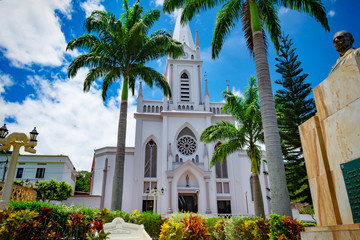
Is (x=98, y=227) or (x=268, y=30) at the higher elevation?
(x=268, y=30)

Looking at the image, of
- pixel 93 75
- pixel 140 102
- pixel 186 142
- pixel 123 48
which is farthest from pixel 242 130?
pixel 140 102

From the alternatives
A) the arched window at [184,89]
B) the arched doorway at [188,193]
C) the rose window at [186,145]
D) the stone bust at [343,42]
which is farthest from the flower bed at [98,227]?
the arched window at [184,89]

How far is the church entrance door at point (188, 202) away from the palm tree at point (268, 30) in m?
16.6

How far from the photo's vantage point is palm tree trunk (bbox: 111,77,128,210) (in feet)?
37.5

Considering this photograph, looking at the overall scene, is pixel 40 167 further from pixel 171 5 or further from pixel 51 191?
pixel 171 5

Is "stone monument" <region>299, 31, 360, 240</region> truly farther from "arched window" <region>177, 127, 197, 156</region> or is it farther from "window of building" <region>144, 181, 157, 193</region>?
"arched window" <region>177, 127, 197, 156</region>

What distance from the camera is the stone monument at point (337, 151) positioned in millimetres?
3520

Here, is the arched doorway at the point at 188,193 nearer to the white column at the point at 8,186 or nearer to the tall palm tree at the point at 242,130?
the tall palm tree at the point at 242,130

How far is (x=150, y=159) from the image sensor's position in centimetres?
2502

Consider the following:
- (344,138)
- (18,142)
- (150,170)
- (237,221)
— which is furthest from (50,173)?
(344,138)

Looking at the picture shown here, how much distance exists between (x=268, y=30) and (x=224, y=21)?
192 cm

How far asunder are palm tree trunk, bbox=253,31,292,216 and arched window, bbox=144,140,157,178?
1813cm

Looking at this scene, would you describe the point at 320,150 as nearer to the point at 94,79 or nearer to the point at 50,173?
the point at 94,79

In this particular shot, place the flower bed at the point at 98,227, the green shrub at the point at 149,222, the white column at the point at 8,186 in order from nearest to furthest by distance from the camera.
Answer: the flower bed at the point at 98,227 → the white column at the point at 8,186 → the green shrub at the point at 149,222
